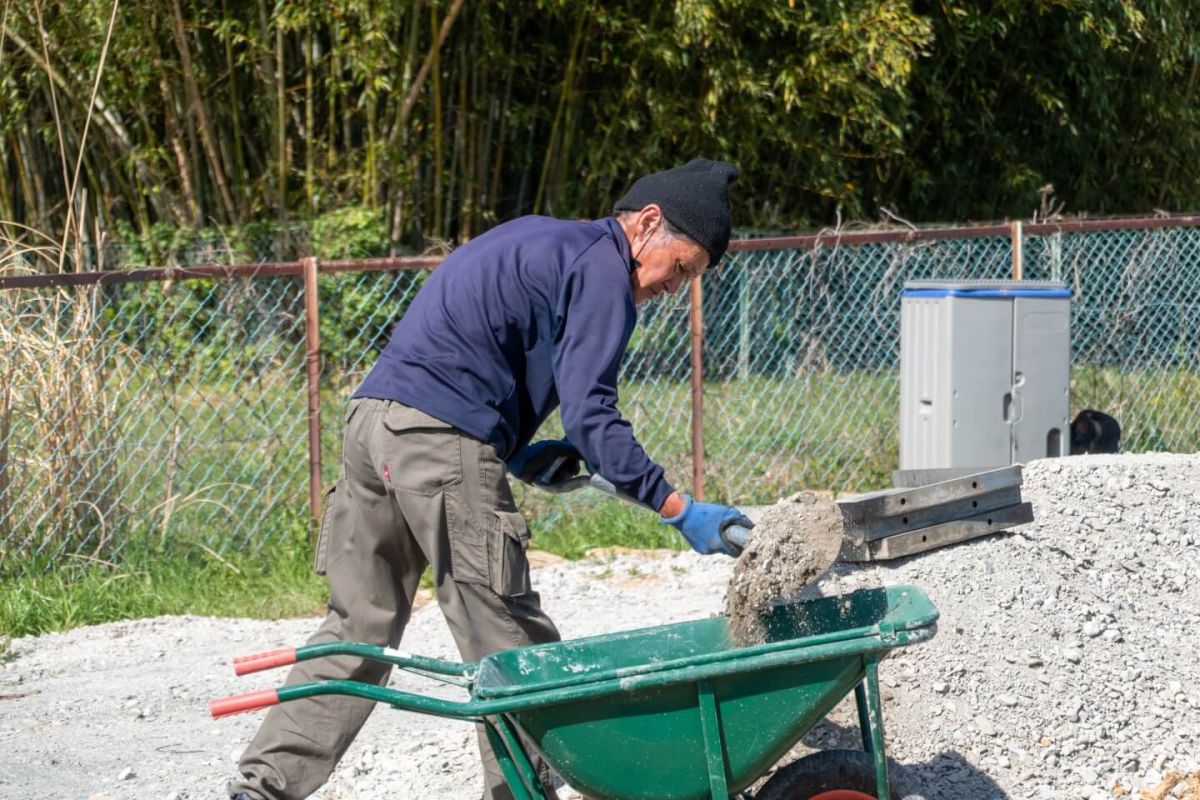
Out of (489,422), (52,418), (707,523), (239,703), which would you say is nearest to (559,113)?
(52,418)

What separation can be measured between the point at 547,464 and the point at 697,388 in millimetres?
3493

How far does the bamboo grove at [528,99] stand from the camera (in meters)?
10.9

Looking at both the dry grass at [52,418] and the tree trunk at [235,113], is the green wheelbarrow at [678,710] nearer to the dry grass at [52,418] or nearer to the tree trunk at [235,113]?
the dry grass at [52,418]

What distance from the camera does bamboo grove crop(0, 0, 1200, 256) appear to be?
428 inches

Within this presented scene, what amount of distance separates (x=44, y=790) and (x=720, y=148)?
359 inches

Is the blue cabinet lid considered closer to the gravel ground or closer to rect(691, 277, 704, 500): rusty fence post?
rect(691, 277, 704, 500): rusty fence post

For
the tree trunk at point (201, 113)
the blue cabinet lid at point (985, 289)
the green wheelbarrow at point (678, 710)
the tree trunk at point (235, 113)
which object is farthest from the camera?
the tree trunk at point (235, 113)

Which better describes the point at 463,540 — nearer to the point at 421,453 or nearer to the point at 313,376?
the point at 421,453

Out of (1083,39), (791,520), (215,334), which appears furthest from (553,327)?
(1083,39)

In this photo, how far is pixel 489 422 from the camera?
3361 mm

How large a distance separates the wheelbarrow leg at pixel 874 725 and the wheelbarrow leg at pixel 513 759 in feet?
2.42

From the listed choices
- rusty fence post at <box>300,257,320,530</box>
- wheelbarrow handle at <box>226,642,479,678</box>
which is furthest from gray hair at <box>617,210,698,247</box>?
rusty fence post at <box>300,257,320,530</box>

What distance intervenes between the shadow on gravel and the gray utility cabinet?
3.17 metres

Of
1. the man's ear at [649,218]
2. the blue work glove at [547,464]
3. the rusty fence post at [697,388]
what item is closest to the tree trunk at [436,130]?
the rusty fence post at [697,388]
